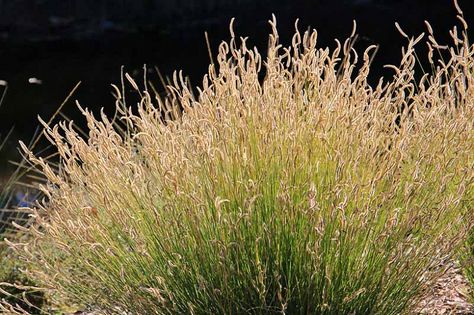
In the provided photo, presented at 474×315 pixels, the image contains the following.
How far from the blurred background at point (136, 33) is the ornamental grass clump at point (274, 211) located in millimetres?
10160

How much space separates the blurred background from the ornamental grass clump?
10160 mm

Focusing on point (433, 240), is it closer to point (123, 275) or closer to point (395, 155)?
point (395, 155)

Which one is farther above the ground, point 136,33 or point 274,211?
point 274,211

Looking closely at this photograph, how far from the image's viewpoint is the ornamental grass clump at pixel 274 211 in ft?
9.36

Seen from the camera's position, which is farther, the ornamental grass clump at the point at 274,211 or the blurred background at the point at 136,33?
the blurred background at the point at 136,33

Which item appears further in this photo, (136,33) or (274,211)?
(136,33)

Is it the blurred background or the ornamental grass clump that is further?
the blurred background

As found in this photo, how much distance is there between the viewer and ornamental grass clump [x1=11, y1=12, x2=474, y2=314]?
9.36 feet

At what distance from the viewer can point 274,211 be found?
288 cm

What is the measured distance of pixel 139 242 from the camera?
9.43 feet

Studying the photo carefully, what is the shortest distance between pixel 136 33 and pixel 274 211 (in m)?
16.0

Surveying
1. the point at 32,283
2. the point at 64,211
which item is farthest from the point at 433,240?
the point at 32,283

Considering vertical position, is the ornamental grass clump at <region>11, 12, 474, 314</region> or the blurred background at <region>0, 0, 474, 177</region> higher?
the ornamental grass clump at <region>11, 12, 474, 314</region>

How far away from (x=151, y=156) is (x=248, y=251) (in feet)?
1.62
